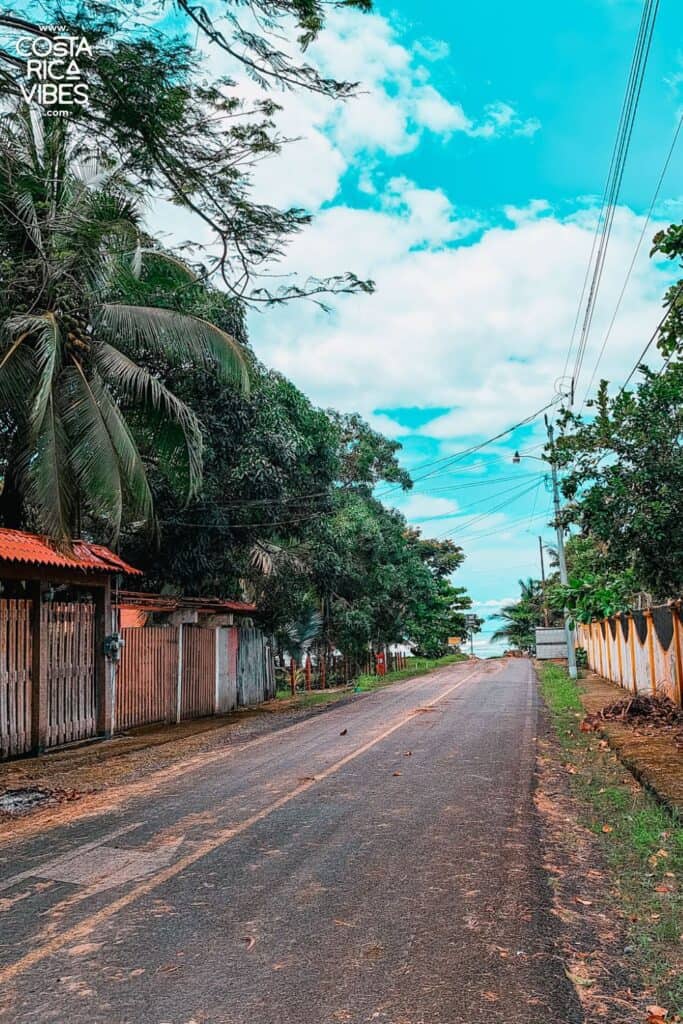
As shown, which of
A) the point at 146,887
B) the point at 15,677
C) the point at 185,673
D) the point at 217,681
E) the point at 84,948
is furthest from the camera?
the point at 217,681

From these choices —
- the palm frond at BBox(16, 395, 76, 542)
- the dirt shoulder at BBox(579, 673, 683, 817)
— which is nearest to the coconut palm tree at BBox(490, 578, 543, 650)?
the dirt shoulder at BBox(579, 673, 683, 817)

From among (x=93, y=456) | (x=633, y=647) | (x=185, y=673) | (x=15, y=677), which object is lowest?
(x=185, y=673)

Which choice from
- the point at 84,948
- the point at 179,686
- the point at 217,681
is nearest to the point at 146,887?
the point at 84,948

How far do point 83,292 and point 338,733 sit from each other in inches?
311

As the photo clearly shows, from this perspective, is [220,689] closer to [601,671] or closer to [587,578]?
[587,578]

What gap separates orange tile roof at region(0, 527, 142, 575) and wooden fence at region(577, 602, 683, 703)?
936cm

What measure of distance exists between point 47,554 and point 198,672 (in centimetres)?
676

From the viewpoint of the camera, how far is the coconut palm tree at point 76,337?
10672 mm

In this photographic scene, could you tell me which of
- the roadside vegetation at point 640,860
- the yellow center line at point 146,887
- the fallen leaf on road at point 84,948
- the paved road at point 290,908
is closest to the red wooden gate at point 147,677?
the paved road at point 290,908

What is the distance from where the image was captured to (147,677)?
15555mm

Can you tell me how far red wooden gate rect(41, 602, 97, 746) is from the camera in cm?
1223

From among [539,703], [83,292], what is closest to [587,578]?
[539,703]

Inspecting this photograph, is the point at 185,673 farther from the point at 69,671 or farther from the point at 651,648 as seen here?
the point at 651,648

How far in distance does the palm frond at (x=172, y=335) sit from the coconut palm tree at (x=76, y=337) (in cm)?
2
